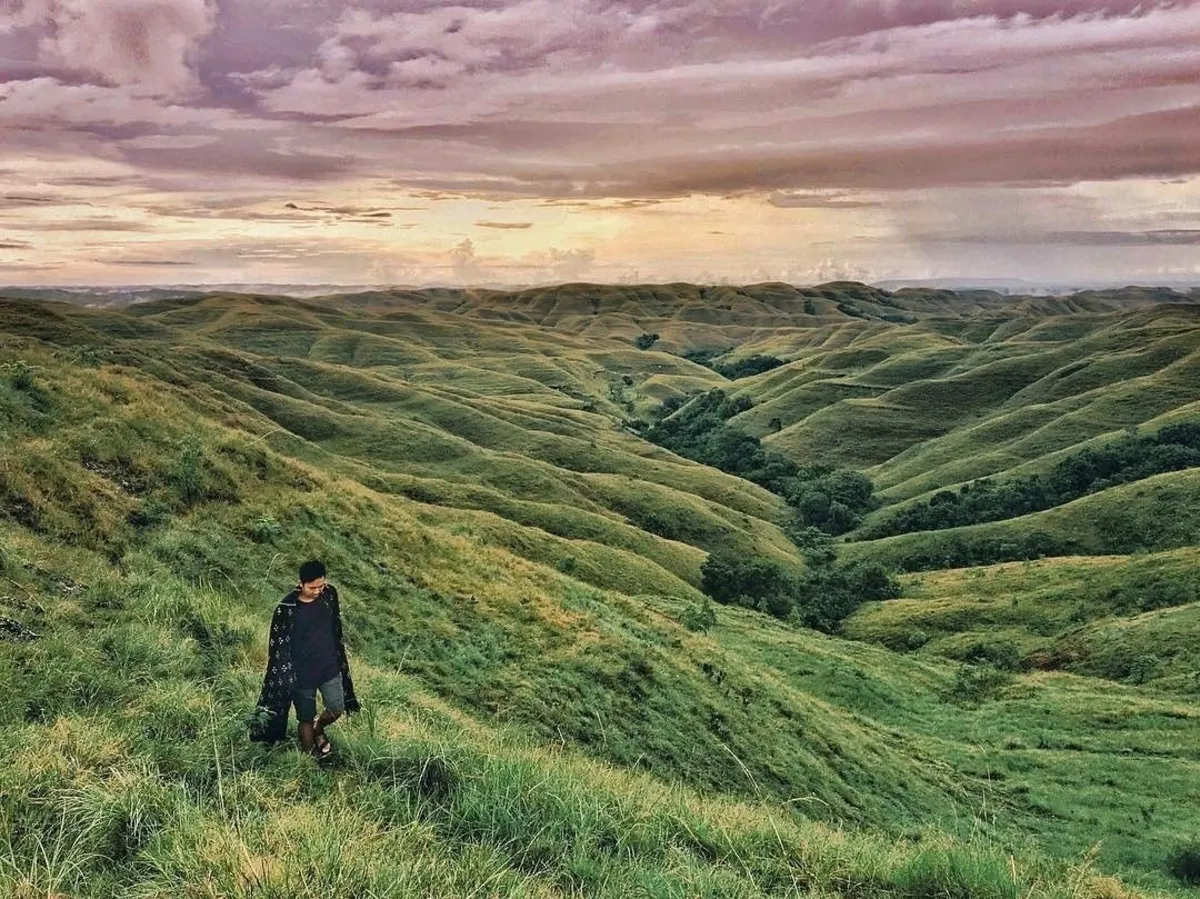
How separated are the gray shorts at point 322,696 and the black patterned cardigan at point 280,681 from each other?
123 mm

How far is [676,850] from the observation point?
8242 mm

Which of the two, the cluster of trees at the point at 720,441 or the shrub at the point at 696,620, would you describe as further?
the cluster of trees at the point at 720,441

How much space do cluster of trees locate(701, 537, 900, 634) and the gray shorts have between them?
5580cm

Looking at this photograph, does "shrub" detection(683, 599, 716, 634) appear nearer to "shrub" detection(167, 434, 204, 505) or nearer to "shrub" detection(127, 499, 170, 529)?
"shrub" detection(167, 434, 204, 505)

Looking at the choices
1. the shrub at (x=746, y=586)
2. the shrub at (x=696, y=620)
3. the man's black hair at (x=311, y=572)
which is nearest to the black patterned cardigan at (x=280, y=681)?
the man's black hair at (x=311, y=572)

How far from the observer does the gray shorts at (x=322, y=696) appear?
948 cm

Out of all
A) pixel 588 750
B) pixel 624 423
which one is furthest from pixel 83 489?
pixel 624 423

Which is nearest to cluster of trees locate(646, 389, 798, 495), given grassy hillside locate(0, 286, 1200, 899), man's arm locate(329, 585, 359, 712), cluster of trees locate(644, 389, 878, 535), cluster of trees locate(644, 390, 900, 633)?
cluster of trees locate(644, 389, 878, 535)

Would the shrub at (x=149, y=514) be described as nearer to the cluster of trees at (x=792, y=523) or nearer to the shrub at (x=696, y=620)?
the shrub at (x=696, y=620)

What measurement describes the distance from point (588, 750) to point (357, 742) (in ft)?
31.9

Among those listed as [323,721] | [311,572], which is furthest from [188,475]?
[323,721]

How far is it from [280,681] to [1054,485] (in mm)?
116561

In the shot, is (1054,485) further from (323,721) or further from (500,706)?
(323,721)

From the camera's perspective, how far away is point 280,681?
31.8 feet
